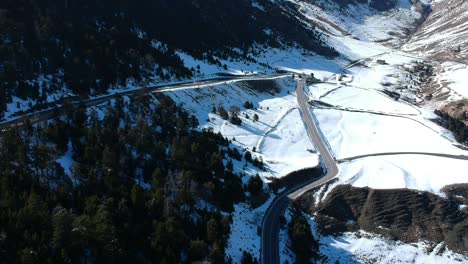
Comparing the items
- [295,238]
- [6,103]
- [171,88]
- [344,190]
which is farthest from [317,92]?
[6,103]

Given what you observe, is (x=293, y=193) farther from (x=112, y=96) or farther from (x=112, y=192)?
(x=112, y=96)

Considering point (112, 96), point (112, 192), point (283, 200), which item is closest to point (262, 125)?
point (283, 200)

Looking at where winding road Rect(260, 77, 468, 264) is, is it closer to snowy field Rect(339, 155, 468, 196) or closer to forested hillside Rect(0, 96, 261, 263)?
snowy field Rect(339, 155, 468, 196)

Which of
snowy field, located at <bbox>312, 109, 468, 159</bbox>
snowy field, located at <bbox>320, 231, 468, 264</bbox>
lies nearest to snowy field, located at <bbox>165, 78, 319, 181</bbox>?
snowy field, located at <bbox>312, 109, 468, 159</bbox>

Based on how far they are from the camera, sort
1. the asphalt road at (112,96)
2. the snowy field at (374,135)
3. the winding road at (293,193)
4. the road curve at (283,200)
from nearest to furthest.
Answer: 1. the road curve at (283,200)
2. the winding road at (293,193)
3. the asphalt road at (112,96)
4. the snowy field at (374,135)

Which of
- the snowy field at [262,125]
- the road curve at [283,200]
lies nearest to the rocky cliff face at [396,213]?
the road curve at [283,200]

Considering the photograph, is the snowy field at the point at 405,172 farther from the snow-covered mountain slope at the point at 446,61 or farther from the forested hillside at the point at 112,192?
the snow-covered mountain slope at the point at 446,61
